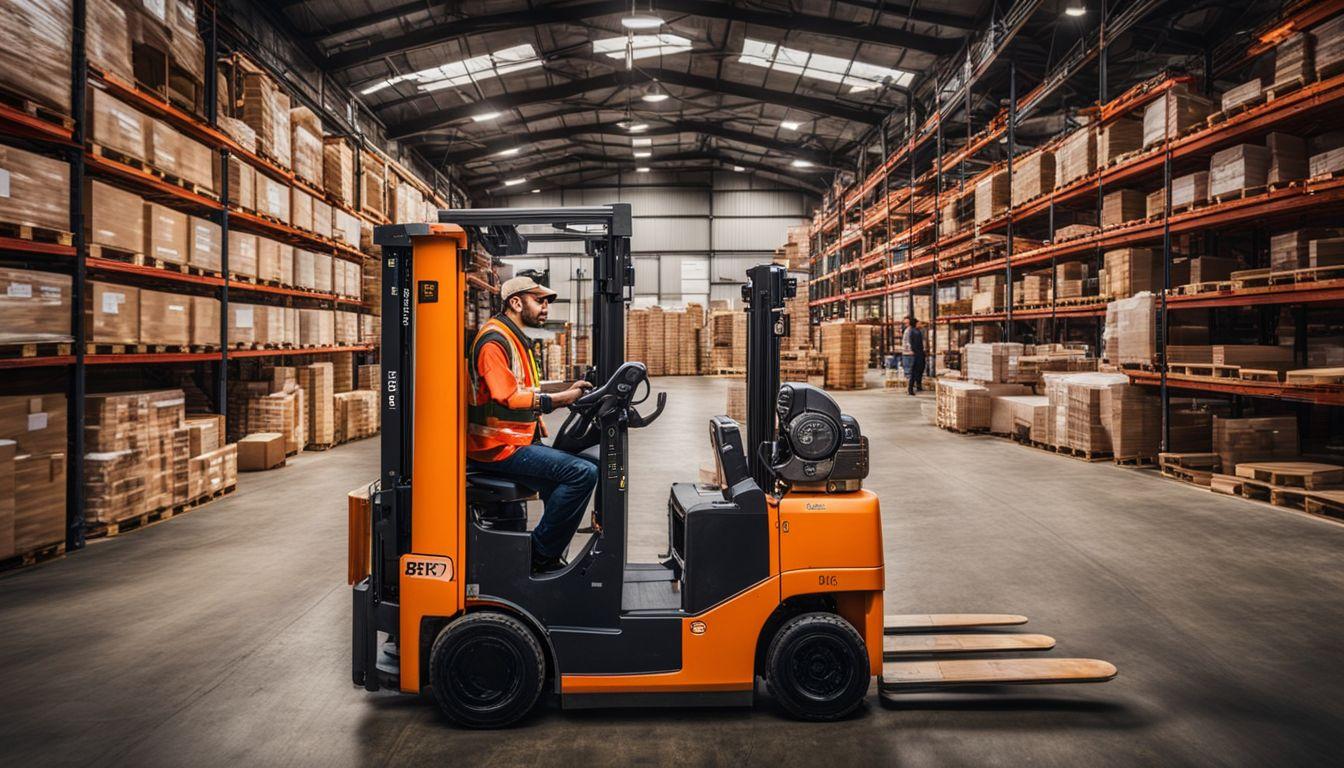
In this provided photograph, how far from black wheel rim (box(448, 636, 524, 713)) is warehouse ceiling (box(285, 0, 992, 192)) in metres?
14.0

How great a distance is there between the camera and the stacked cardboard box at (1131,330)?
28.3 ft

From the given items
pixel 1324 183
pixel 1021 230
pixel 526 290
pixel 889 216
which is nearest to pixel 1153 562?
pixel 1324 183

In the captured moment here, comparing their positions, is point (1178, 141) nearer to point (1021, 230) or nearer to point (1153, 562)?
point (1153, 562)

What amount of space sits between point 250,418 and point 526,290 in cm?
803

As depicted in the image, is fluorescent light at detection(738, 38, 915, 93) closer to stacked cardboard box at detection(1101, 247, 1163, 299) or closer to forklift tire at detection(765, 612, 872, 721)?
stacked cardboard box at detection(1101, 247, 1163, 299)

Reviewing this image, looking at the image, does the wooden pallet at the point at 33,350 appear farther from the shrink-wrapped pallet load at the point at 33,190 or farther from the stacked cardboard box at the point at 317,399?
the stacked cardboard box at the point at 317,399

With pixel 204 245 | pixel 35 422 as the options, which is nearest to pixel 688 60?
pixel 204 245

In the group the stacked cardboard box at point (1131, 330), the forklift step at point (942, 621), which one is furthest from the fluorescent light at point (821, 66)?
the forklift step at point (942, 621)

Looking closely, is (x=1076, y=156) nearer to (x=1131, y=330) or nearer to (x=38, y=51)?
(x=1131, y=330)

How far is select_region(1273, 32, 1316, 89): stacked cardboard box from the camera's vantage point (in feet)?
22.6

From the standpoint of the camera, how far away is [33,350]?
16.8ft

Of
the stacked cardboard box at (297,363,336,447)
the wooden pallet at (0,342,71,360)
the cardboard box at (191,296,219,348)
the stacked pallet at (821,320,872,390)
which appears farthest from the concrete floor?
the stacked pallet at (821,320,872,390)

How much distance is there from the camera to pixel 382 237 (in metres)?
2.83

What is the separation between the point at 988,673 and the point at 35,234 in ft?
22.3
